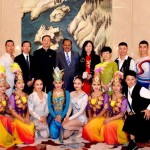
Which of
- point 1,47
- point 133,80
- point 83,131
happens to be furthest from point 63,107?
point 1,47

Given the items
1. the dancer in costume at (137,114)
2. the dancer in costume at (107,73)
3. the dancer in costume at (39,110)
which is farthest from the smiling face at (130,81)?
the dancer in costume at (39,110)

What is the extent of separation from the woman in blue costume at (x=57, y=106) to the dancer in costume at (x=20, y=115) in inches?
12.5

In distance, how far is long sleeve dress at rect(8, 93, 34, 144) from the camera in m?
4.00

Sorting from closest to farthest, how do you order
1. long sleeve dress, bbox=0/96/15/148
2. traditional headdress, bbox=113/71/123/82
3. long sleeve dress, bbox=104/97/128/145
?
long sleeve dress, bbox=0/96/15/148
long sleeve dress, bbox=104/97/128/145
traditional headdress, bbox=113/71/123/82

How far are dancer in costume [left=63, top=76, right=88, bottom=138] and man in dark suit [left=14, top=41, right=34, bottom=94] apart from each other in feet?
2.31

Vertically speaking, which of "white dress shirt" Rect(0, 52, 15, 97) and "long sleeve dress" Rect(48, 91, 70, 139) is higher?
"white dress shirt" Rect(0, 52, 15, 97)

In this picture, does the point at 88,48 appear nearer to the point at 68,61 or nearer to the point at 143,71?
the point at 68,61

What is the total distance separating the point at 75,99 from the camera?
4.41 m

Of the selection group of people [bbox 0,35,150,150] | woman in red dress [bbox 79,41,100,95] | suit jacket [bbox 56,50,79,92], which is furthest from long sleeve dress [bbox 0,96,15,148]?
woman in red dress [bbox 79,41,100,95]

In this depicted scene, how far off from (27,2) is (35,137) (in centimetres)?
307

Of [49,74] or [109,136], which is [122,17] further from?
[109,136]

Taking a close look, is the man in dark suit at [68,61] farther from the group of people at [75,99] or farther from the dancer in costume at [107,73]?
the dancer in costume at [107,73]

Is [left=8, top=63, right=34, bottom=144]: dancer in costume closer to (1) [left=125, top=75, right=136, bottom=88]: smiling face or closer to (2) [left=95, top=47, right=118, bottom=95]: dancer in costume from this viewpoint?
(2) [left=95, top=47, right=118, bottom=95]: dancer in costume

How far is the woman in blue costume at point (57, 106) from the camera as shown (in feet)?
13.9
